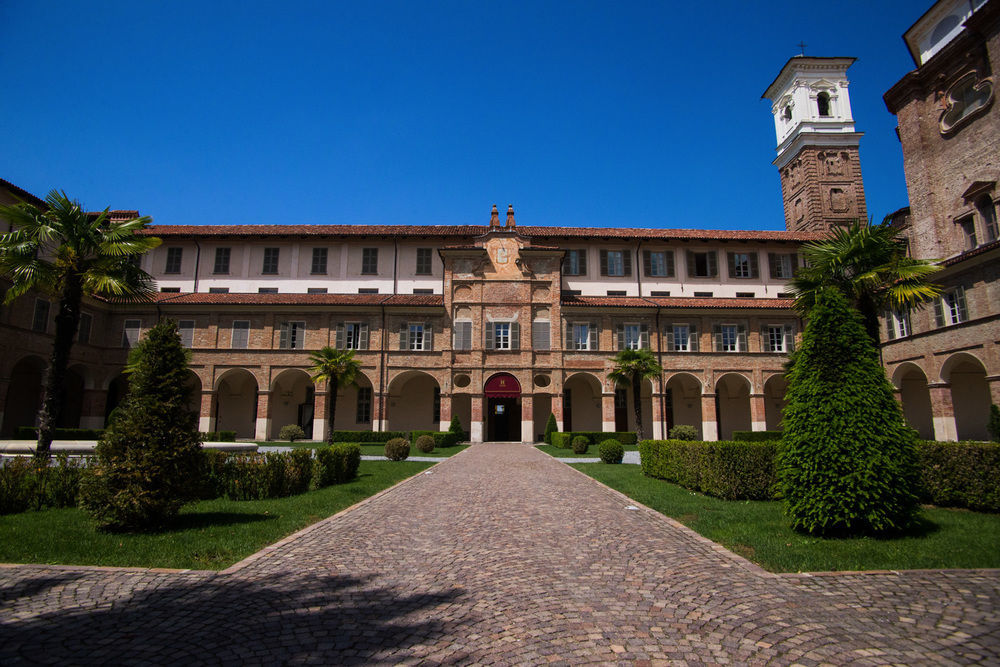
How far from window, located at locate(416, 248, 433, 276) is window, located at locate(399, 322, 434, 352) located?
14.2 ft

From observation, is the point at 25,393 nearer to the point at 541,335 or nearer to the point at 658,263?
the point at 541,335

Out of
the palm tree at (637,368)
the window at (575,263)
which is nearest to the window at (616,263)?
the window at (575,263)

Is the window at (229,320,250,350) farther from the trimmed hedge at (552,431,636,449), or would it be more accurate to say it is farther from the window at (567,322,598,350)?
the window at (567,322,598,350)

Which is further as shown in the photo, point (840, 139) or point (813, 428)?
point (840, 139)

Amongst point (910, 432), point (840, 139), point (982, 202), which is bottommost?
point (910, 432)

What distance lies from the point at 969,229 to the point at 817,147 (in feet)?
60.0

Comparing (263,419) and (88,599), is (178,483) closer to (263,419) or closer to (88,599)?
(88,599)

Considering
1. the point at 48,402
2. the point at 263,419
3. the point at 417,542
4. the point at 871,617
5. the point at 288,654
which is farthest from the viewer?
the point at 263,419

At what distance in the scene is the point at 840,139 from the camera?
43.4 metres

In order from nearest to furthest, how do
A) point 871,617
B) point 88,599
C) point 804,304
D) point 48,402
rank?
point 871,617
point 88,599
point 48,402
point 804,304

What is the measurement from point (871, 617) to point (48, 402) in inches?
683

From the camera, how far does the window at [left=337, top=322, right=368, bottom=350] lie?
34.1m

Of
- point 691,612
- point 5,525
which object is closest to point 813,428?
point 691,612

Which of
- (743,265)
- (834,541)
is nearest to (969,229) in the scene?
(743,265)
